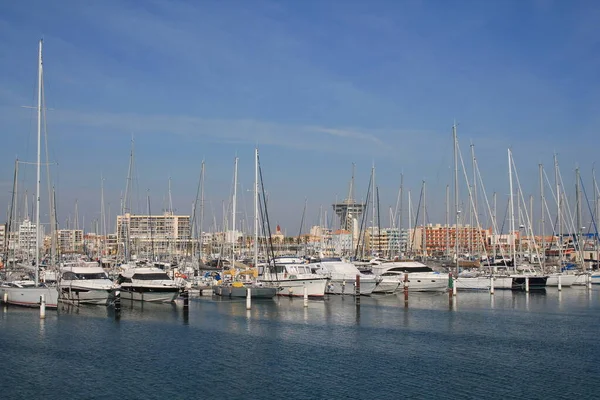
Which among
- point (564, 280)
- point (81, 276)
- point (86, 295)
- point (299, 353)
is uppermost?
point (81, 276)

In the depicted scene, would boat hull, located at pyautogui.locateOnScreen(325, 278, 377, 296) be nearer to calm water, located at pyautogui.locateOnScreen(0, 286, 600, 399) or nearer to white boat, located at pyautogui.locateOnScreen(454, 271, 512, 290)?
calm water, located at pyautogui.locateOnScreen(0, 286, 600, 399)

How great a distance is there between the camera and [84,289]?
4781 centimetres

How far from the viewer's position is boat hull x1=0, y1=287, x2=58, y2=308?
44.7 metres

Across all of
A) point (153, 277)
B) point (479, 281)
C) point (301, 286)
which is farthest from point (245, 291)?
point (479, 281)

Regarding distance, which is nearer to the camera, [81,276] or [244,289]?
[81,276]

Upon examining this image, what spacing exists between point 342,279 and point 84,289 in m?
23.4

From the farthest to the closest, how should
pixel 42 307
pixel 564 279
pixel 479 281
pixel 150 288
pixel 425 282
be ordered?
pixel 564 279 → pixel 479 281 → pixel 425 282 → pixel 150 288 → pixel 42 307

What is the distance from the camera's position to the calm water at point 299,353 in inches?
1014

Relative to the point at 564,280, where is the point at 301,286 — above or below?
above

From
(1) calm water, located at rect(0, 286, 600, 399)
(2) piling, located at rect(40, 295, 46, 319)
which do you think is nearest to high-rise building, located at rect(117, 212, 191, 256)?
(1) calm water, located at rect(0, 286, 600, 399)

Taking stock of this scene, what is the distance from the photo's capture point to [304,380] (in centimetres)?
2703

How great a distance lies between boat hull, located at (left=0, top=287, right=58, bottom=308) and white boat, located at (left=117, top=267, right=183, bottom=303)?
251 inches

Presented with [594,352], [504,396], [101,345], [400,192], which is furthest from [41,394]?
[400,192]

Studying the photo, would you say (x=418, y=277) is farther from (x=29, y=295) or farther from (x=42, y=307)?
(x=42, y=307)
